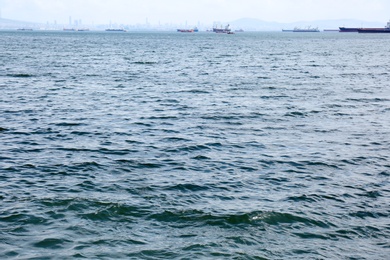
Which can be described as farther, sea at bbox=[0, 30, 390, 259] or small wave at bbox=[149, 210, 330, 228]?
small wave at bbox=[149, 210, 330, 228]

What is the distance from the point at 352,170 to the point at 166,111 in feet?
59.4

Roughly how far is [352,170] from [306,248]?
9266 millimetres

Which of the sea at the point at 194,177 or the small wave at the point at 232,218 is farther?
the small wave at the point at 232,218

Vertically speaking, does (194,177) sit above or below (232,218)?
above

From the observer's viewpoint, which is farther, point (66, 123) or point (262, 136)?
point (66, 123)

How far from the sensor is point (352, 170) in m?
23.3

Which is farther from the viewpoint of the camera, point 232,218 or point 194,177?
point 194,177

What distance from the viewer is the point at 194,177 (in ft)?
71.9

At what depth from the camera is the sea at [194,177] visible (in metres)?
15.5

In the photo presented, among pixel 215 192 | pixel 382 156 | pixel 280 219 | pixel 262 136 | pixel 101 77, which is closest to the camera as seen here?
pixel 280 219

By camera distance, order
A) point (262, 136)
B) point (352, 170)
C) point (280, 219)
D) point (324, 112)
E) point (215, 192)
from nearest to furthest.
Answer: point (280, 219)
point (215, 192)
point (352, 170)
point (262, 136)
point (324, 112)

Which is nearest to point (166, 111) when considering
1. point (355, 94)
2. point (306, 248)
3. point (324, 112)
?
point (324, 112)

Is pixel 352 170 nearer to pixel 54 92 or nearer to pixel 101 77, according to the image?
pixel 54 92

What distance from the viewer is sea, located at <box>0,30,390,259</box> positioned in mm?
15547
